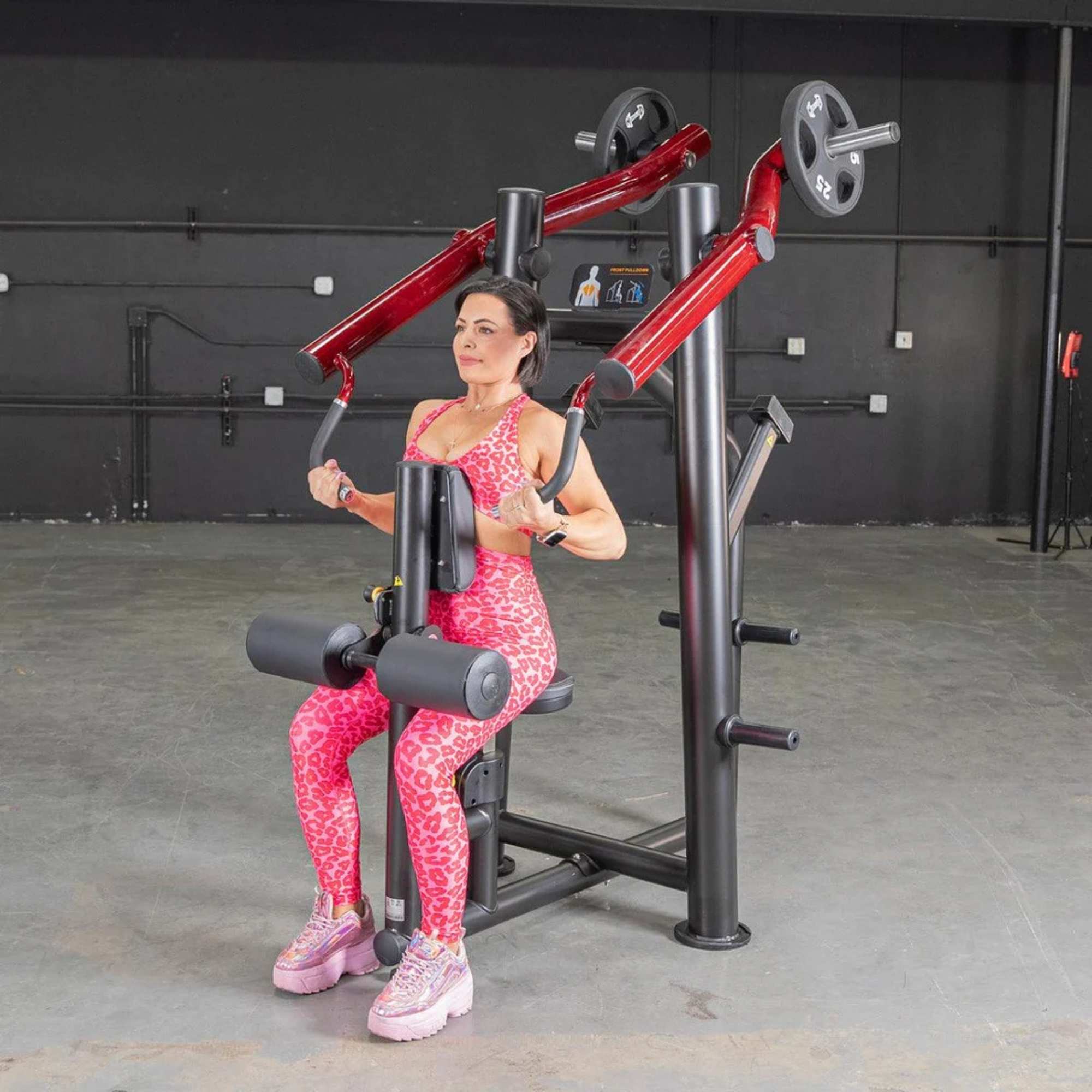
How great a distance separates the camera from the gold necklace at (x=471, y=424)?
273cm

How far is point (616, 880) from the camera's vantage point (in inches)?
128

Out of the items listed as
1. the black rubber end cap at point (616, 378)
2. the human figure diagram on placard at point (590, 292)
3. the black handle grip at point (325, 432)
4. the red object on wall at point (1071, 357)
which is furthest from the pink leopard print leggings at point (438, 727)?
the red object on wall at point (1071, 357)

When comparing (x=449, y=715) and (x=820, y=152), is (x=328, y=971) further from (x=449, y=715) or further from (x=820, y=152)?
(x=820, y=152)

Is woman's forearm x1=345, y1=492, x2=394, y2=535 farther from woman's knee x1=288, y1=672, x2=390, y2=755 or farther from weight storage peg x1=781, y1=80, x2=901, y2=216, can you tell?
weight storage peg x1=781, y1=80, x2=901, y2=216

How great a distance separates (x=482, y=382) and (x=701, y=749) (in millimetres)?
845

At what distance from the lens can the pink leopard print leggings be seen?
2510mm

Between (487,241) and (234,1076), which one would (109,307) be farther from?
(234,1076)

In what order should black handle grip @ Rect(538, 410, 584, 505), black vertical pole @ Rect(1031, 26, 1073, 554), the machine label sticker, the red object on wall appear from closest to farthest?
black handle grip @ Rect(538, 410, 584, 505) < the machine label sticker < black vertical pole @ Rect(1031, 26, 1073, 554) < the red object on wall

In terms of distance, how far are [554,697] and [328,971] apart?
66cm

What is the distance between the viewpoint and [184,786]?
12.7 ft

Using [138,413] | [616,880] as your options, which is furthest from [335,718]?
[138,413]

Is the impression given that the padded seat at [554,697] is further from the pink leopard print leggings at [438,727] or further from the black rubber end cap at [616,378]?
the black rubber end cap at [616,378]

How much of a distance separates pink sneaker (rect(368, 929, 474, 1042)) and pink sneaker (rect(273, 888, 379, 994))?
0.15 m

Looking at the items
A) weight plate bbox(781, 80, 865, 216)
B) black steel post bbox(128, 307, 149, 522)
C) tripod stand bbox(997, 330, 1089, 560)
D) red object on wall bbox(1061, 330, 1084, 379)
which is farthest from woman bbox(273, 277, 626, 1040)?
black steel post bbox(128, 307, 149, 522)
